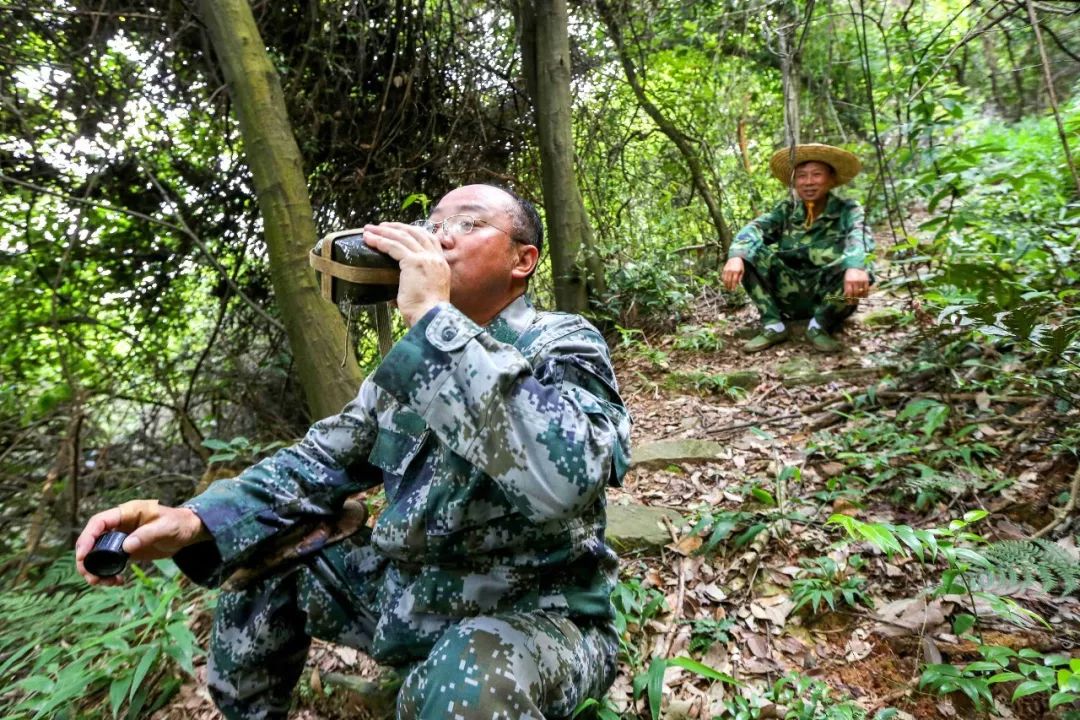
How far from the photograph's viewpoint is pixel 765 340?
4848mm

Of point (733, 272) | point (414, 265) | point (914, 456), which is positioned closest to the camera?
point (414, 265)

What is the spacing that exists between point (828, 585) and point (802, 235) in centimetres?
341

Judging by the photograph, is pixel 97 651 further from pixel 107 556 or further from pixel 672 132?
pixel 672 132

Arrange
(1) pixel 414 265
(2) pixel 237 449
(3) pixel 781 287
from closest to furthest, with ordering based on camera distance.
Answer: (1) pixel 414 265 < (2) pixel 237 449 < (3) pixel 781 287

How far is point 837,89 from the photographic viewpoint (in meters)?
8.43

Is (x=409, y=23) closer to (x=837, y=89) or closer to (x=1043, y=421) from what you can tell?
(x=1043, y=421)

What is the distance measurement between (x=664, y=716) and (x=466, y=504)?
994 mm

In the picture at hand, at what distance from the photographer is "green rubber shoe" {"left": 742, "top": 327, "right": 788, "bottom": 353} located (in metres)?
4.81

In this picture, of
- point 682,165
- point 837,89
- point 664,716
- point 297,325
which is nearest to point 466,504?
Result: point 664,716

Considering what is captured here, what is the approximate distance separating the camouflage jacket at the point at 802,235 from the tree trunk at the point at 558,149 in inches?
49.7

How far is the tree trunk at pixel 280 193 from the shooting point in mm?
2906

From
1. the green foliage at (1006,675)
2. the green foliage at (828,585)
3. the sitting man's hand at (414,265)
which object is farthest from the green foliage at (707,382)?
the sitting man's hand at (414,265)

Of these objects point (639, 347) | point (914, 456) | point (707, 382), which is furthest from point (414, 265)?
point (639, 347)

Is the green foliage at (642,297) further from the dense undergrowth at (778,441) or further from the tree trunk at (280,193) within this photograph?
the tree trunk at (280,193)
